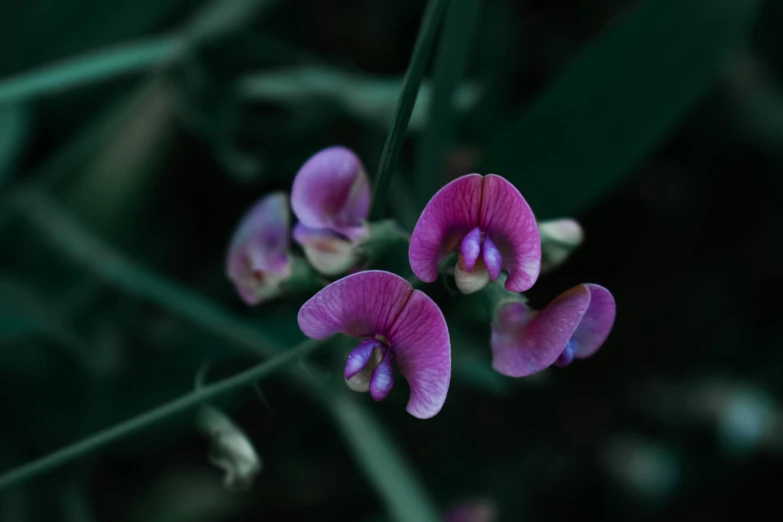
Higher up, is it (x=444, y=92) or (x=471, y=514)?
(x=444, y=92)

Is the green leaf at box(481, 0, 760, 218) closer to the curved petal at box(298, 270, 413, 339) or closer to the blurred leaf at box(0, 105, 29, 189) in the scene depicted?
the curved petal at box(298, 270, 413, 339)

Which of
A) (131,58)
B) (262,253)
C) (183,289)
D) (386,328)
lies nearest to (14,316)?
(183,289)

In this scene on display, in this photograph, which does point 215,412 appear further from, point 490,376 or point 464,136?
point 464,136

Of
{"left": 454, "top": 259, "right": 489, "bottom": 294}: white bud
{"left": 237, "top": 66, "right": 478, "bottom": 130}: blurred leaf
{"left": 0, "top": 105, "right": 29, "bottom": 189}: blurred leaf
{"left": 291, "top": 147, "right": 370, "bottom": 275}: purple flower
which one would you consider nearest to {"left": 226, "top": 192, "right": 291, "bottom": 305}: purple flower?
{"left": 291, "top": 147, "right": 370, "bottom": 275}: purple flower

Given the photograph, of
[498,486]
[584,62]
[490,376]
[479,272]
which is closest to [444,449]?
[498,486]

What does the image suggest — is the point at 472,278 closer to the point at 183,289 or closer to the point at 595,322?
the point at 595,322

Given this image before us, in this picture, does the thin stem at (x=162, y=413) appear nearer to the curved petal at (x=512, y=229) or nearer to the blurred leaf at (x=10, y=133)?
the curved petal at (x=512, y=229)
